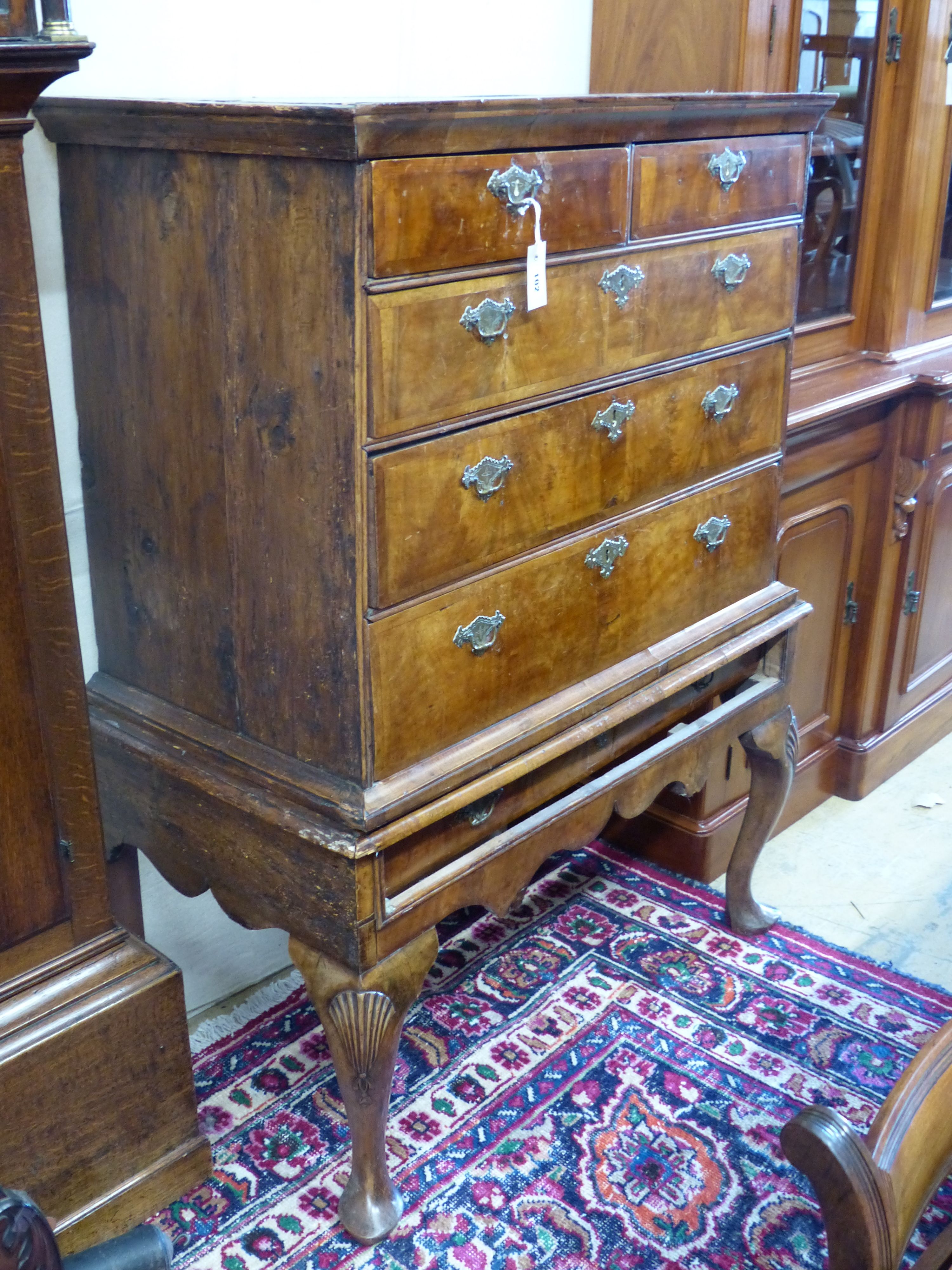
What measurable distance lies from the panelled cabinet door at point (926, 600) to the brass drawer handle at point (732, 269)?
1.31 m

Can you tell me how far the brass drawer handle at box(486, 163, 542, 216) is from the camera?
155cm

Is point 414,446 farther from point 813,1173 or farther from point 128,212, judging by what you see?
point 813,1173

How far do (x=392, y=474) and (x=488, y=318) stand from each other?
0.24 m

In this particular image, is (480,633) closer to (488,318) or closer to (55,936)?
(488,318)

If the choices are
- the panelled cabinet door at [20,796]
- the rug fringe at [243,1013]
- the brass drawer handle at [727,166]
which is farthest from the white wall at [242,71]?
the brass drawer handle at [727,166]

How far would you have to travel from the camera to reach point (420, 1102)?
7.13 ft

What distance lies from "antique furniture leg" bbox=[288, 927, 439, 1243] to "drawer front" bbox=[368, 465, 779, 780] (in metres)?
0.29

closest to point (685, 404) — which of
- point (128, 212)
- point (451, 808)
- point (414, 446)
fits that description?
point (414, 446)

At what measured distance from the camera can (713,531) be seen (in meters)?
2.13

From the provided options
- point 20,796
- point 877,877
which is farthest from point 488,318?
point 877,877

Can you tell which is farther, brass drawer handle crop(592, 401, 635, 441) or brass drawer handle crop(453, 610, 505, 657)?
brass drawer handle crop(592, 401, 635, 441)

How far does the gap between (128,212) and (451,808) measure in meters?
0.88

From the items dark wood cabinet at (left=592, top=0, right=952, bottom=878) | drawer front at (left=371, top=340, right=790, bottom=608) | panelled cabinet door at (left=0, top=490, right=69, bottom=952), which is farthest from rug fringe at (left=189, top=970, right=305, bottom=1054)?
drawer front at (left=371, top=340, right=790, bottom=608)

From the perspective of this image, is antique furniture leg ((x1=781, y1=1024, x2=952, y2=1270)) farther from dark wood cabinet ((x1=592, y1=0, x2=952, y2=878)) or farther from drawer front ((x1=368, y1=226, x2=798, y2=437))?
dark wood cabinet ((x1=592, y1=0, x2=952, y2=878))
